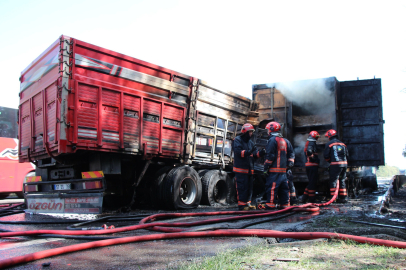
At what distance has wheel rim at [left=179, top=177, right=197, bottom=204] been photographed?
25.0 ft

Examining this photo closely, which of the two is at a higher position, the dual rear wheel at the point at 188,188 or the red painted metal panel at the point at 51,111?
the red painted metal panel at the point at 51,111

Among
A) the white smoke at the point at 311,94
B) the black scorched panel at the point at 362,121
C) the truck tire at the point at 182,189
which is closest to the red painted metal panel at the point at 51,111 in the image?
the truck tire at the point at 182,189

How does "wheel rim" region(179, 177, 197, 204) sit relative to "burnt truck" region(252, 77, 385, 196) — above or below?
below

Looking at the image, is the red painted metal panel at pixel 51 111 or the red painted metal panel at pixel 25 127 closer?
the red painted metal panel at pixel 51 111

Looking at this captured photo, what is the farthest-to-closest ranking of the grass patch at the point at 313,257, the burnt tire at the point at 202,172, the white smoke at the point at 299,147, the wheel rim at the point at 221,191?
the white smoke at the point at 299,147, the wheel rim at the point at 221,191, the burnt tire at the point at 202,172, the grass patch at the point at 313,257

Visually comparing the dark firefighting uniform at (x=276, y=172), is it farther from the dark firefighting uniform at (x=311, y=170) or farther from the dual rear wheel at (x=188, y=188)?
the dark firefighting uniform at (x=311, y=170)

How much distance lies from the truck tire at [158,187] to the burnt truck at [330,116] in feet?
10.8

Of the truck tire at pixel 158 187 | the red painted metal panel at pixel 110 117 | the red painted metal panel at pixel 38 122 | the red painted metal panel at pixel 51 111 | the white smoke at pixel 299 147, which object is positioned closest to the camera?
the red painted metal panel at pixel 51 111

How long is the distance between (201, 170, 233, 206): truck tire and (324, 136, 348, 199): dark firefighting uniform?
251cm

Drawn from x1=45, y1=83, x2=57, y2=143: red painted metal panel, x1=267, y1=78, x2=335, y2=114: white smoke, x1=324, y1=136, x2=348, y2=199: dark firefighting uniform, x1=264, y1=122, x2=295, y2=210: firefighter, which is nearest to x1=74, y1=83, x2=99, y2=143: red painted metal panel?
x1=45, y1=83, x2=57, y2=143: red painted metal panel

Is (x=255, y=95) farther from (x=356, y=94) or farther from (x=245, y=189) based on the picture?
(x=245, y=189)

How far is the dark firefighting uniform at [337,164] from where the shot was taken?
28.0 ft

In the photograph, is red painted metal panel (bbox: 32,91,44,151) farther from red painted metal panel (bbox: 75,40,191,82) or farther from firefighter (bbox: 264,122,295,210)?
firefighter (bbox: 264,122,295,210)

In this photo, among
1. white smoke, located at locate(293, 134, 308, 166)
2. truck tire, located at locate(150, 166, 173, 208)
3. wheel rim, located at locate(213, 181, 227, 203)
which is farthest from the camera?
white smoke, located at locate(293, 134, 308, 166)
